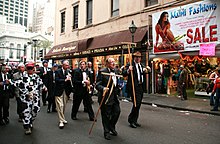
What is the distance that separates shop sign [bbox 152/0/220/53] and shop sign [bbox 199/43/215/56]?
0.24 meters

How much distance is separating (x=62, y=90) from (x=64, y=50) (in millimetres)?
16080

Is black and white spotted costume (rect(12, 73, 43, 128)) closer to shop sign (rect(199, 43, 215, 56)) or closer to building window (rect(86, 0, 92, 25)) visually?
shop sign (rect(199, 43, 215, 56))

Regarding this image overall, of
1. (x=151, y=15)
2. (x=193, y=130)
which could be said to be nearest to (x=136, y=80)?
(x=193, y=130)

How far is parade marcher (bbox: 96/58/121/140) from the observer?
499cm

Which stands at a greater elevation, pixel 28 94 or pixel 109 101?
pixel 28 94

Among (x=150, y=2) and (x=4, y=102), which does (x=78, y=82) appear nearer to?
(x=4, y=102)

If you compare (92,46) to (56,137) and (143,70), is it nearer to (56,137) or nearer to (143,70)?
(143,70)

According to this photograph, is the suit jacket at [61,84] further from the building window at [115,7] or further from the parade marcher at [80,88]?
the building window at [115,7]

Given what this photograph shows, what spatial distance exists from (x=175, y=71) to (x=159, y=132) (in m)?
8.39

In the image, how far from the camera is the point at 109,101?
4.99m

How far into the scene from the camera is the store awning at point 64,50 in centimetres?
2041

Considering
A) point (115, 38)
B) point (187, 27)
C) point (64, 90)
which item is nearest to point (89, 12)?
point (115, 38)

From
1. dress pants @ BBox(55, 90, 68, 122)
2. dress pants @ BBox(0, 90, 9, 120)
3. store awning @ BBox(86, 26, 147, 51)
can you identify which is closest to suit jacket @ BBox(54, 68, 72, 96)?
dress pants @ BBox(55, 90, 68, 122)

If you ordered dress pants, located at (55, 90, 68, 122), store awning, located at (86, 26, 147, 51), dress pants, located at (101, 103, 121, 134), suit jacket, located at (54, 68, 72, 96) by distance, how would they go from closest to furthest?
dress pants, located at (101, 103, 121, 134), dress pants, located at (55, 90, 68, 122), suit jacket, located at (54, 68, 72, 96), store awning, located at (86, 26, 147, 51)
